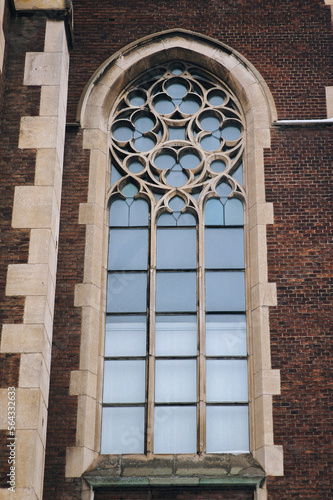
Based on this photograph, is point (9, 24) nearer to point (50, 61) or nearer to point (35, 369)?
point (50, 61)

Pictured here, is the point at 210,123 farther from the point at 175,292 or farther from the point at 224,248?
the point at 175,292

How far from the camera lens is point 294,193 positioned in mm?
13883

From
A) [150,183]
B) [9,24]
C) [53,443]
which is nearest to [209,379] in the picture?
[53,443]

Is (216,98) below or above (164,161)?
above

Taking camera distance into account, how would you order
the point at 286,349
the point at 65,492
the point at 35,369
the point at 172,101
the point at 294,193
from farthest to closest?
the point at 172,101
the point at 294,193
the point at 286,349
the point at 65,492
the point at 35,369

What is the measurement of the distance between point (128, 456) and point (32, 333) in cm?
234

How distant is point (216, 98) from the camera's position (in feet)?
49.3

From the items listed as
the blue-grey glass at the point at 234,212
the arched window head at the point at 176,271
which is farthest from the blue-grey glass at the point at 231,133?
the blue-grey glass at the point at 234,212

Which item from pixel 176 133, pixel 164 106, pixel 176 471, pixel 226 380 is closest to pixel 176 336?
pixel 226 380

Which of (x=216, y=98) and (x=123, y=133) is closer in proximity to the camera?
(x=123, y=133)

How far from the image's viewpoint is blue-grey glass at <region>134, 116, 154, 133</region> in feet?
48.4

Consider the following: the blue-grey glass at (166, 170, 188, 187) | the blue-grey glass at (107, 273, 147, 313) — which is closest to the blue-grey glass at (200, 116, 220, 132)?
the blue-grey glass at (166, 170, 188, 187)

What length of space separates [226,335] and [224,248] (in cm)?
130

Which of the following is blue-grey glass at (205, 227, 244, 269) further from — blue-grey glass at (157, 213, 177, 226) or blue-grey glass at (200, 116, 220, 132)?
blue-grey glass at (200, 116, 220, 132)
